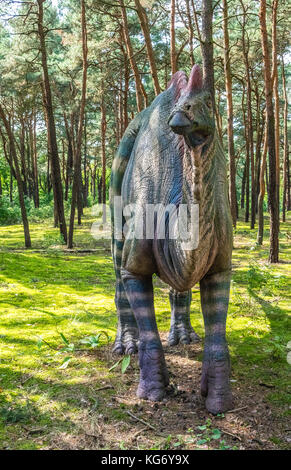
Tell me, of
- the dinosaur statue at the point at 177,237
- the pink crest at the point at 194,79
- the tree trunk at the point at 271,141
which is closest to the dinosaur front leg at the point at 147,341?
the dinosaur statue at the point at 177,237

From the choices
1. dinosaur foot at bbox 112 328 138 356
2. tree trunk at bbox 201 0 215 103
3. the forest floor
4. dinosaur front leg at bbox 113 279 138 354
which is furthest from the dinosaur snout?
tree trunk at bbox 201 0 215 103

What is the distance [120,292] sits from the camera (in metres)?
5.06

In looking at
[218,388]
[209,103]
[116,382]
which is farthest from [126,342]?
[209,103]

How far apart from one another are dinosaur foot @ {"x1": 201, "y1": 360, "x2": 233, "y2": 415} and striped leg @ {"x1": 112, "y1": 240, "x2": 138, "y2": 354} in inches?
62.3

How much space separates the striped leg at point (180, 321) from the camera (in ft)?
16.7

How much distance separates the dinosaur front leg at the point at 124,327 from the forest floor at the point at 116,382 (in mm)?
171

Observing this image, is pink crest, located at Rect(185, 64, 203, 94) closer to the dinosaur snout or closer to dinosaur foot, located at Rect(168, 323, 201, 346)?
the dinosaur snout

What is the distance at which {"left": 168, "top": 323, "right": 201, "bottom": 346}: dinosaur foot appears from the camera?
5.07 metres

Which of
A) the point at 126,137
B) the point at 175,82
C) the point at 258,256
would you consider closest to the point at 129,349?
the point at 126,137

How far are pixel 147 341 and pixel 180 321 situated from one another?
5.07ft

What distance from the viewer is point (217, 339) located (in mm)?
3357

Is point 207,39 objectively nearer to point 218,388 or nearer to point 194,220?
point 194,220

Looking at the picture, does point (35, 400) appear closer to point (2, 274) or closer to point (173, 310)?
point (173, 310)
